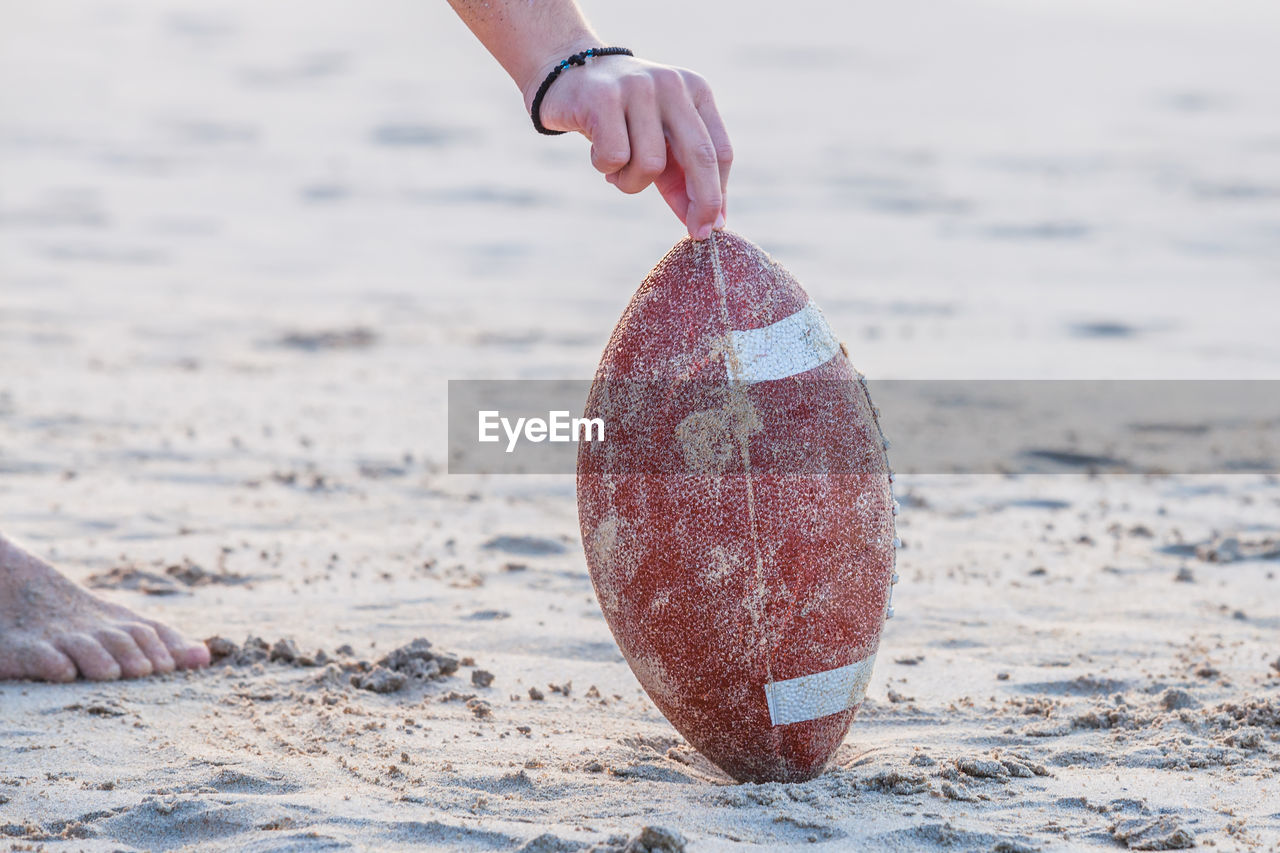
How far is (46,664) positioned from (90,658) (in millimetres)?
125

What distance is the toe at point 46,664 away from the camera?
432cm

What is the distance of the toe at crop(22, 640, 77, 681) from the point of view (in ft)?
14.2

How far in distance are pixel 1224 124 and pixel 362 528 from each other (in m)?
16.7

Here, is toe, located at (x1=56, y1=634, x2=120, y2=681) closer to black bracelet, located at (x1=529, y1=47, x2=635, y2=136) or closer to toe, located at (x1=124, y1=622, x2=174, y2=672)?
toe, located at (x1=124, y1=622, x2=174, y2=672)

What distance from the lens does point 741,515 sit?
3.33 meters

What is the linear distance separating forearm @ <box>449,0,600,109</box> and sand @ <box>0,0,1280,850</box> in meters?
1.65

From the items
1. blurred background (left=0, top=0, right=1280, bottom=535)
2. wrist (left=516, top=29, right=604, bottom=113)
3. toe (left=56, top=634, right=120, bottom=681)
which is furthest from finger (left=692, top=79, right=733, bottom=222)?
blurred background (left=0, top=0, right=1280, bottom=535)

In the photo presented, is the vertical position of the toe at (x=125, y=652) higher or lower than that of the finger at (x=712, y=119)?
lower

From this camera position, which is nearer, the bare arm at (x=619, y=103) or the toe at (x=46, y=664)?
the bare arm at (x=619, y=103)

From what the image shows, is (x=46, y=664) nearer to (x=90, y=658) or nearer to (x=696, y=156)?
(x=90, y=658)

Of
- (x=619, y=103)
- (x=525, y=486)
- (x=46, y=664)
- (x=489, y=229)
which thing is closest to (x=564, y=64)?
(x=619, y=103)

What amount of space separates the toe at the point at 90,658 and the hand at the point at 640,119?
2.37 m

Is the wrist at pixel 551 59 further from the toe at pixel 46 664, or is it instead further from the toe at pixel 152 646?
the toe at pixel 46 664

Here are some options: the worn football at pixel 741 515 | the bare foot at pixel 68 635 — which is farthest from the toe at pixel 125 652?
the worn football at pixel 741 515
